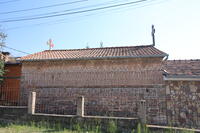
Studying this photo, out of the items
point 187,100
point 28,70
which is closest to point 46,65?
point 28,70

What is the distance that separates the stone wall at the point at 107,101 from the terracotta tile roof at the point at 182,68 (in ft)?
3.74

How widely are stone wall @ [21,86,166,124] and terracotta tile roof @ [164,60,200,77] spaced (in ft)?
3.74

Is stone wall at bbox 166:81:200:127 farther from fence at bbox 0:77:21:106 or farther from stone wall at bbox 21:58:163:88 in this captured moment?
fence at bbox 0:77:21:106

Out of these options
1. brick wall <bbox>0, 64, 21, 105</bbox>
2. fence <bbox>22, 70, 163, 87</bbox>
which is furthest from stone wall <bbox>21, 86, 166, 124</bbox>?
brick wall <bbox>0, 64, 21, 105</bbox>

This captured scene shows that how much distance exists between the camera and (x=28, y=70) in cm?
1100

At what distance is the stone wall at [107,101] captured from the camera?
8.63 metres

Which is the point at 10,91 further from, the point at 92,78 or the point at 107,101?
the point at 107,101

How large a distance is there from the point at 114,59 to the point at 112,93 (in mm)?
2078

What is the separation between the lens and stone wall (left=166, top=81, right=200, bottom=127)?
8.02 metres

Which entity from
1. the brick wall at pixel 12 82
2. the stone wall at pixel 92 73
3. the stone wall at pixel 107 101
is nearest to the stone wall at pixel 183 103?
the stone wall at pixel 107 101

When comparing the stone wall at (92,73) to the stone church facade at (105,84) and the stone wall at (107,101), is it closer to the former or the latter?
the stone church facade at (105,84)

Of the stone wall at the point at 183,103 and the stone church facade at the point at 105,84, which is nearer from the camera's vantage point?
the stone wall at the point at 183,103

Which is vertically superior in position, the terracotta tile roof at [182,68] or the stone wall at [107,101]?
the terracotta tile roof at [182,68]

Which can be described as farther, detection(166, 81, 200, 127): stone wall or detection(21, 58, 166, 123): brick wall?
detection(21, 58, 166, 123): brick wall
